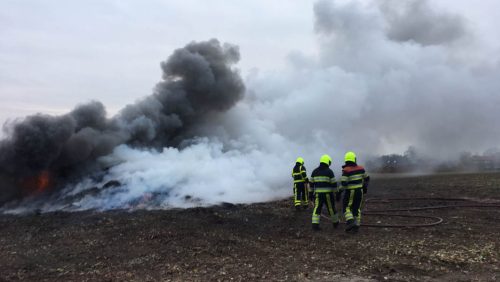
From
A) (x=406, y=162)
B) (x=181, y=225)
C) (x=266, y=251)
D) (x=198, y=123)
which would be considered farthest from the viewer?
(x=406, y=162)

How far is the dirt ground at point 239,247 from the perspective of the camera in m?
6.75

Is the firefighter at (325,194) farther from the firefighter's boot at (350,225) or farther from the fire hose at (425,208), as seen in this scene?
the fire hose at (425,208)

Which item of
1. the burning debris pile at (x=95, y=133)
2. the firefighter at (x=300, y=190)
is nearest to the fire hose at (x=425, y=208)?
the firefighter at (x=300, y=190)

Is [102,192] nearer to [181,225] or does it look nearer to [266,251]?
[181,225]

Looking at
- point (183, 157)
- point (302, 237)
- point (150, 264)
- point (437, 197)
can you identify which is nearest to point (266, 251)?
point (302, 237)

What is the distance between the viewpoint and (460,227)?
9.67m

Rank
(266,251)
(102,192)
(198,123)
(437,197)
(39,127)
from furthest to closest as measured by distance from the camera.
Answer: (198,123), (39,127), (102,192), (437,197), (266,251)

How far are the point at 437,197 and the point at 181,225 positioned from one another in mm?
9335

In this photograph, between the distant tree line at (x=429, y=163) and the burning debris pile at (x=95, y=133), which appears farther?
the distant tree line at (x=429, y=163)

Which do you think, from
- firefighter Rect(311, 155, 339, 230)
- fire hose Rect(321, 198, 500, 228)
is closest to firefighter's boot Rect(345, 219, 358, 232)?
firefighter Rect(311, 155, 339, 230)

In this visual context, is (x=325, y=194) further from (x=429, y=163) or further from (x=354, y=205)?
(x=429, y=163)

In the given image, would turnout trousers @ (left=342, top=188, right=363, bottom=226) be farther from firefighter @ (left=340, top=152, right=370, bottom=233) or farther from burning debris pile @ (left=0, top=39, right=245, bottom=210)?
burning debris pile @ (left=0, top=39, right=245, bottom=210)

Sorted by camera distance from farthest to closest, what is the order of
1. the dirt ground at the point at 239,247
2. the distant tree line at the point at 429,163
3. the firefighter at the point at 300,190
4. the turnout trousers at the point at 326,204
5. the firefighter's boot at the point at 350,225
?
the distant tree line at the point at 429,163, the firefighter at the point at 300,190, the turnout trousers at the point at 326,204, the firefighter's boot at the point at 350,225, the dirt ground at the point at 239,247

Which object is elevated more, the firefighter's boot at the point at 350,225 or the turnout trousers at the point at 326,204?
the turnout trousers at the point at 326,204
